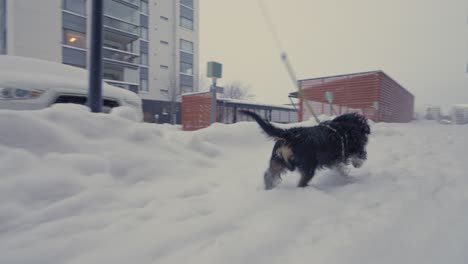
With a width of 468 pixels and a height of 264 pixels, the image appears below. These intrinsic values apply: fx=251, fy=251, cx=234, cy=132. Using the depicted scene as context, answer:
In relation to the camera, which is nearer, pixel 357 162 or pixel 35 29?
pixel 357 162

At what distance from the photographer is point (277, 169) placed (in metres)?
2.17

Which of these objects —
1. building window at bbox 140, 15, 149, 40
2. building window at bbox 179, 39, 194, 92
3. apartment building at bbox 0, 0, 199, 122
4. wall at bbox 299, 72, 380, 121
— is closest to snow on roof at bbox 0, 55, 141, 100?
wall at bbox 299, 72, 380, 121

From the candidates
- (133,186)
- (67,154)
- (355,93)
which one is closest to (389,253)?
(133,186)

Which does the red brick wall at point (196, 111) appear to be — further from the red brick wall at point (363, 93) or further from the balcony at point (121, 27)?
the balcony at point (121, 27)

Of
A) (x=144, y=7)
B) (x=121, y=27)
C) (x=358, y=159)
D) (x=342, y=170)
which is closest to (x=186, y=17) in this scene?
(x=144, y=7)

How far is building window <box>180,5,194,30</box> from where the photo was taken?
3100 cm

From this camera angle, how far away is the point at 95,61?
272 centimetres

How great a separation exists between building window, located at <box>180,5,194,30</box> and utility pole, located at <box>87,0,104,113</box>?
31.1 m

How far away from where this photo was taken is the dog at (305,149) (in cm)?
217

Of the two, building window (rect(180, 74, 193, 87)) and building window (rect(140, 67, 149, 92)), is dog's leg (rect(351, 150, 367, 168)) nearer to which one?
building window (rect(140, 67, 149, 92))

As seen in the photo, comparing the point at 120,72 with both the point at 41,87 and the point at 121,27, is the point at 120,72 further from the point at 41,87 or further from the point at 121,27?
the point at 41,87

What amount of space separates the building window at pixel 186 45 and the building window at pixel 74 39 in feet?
38.1

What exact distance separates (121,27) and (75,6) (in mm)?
3828

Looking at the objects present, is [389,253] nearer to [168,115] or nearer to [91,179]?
[91,179]
